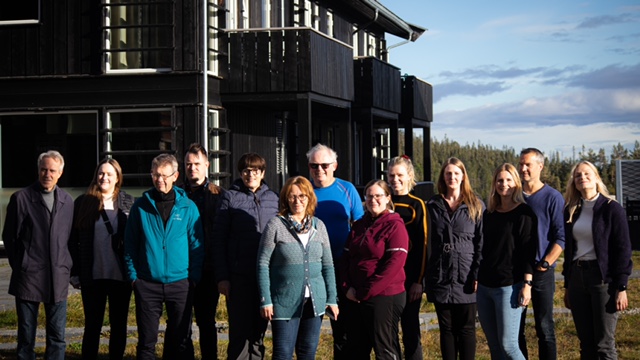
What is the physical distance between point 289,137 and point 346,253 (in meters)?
15.5

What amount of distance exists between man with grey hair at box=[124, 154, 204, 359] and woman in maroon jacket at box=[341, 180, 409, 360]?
49.7 inches

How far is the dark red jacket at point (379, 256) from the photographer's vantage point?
632cm

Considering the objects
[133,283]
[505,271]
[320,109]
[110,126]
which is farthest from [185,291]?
[320,109]

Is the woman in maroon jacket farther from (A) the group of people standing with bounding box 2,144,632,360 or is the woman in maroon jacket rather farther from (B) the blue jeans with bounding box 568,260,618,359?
(B) the blue jeans with bounding box 568,260,618,359

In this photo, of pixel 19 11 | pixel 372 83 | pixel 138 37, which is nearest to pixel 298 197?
pixel 138 37

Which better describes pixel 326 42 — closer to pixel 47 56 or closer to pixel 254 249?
pixel 47 56

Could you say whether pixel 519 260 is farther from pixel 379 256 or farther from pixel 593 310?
pixel 379 256

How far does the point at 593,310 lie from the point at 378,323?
5.26ft

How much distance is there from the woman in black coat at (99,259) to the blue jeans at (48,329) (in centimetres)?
19

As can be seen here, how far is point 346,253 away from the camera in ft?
21.4

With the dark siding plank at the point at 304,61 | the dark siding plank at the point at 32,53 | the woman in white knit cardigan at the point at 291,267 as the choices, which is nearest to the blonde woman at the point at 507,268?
the woman in white knit cardigan at the point at 291,267

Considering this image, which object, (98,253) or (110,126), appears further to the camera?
(110,126)

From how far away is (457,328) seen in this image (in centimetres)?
671

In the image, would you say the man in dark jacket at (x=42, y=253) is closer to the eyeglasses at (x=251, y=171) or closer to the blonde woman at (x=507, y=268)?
the eyeglasses at (x=251, y=171)
